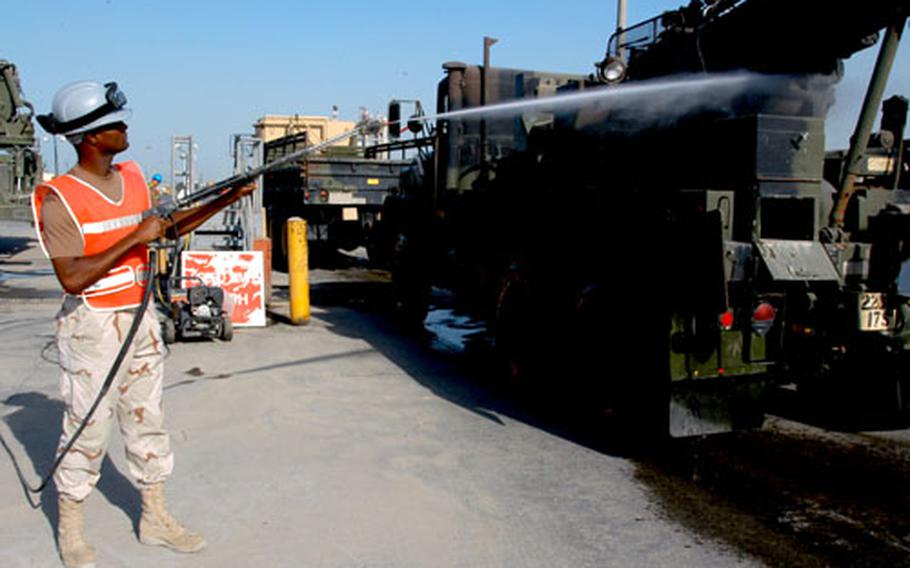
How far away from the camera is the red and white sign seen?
1075 cm

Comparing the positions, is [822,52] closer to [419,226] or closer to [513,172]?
[513,172]

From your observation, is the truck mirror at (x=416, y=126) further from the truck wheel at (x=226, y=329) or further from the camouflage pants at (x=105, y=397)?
the camouflage pants at (x=105, y=397)

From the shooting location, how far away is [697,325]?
215 inches

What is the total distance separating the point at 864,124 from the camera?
5836 millimetres

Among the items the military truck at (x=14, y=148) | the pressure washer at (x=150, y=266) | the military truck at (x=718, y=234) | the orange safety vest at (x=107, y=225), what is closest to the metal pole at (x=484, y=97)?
the military truck at (x=718, y=234)

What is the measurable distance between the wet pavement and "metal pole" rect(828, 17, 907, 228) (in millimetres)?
1748

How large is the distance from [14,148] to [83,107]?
1814cm

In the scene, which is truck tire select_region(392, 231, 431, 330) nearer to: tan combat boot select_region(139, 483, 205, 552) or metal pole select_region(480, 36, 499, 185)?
metal pole select_region(480, 36, 499, 185)

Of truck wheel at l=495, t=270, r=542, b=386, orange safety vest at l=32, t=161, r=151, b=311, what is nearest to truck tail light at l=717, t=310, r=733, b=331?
truck wheel at l=495, t=270, r=542, b=386

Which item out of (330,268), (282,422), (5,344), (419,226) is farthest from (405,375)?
(330,268)

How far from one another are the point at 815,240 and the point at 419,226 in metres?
6.03

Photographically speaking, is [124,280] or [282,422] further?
[282,422]

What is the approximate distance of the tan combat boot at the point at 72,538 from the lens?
395cm

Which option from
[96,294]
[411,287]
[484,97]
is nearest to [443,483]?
[96,294]
